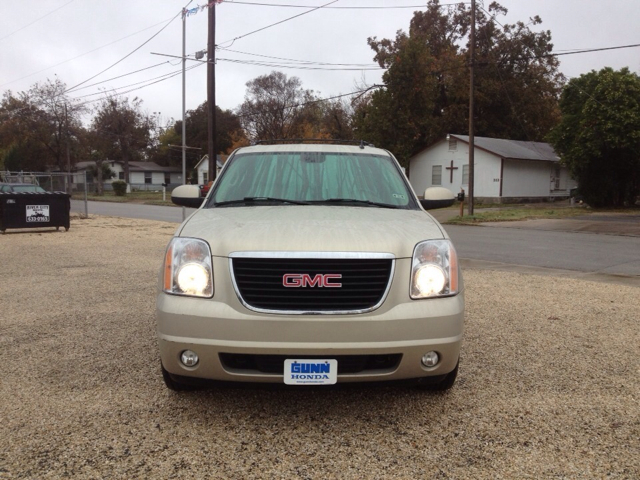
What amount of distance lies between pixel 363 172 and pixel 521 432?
226 cm

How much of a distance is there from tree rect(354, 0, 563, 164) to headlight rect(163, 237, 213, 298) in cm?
3683

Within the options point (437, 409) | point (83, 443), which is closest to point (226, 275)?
point (83, 443)

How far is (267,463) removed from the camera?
2928 mm

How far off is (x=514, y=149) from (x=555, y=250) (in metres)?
27.5

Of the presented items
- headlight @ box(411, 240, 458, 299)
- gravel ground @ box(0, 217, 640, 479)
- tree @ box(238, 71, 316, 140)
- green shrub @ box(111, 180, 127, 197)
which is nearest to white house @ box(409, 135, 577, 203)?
tree @ box(238, 71, 316, 140)

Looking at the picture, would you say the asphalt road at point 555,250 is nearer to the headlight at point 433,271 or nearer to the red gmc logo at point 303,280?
the headlight at point 433,271

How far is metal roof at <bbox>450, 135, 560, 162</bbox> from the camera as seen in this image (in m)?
36.2

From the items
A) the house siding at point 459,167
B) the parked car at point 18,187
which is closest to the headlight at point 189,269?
the parked car at point 18,187

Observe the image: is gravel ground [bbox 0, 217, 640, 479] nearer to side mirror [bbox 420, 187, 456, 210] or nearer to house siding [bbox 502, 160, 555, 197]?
side mirror [bbox 420, 187, 456, 210]

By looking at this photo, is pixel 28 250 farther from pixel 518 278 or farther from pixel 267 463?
pixel 267 463

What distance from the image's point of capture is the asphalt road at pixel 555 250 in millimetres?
10773

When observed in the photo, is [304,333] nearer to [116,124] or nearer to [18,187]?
[18,187]

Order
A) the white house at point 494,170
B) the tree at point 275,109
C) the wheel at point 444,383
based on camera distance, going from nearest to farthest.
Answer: the wheel at point 444,383 < the white house at point 494,170 < the tree at point 275,109

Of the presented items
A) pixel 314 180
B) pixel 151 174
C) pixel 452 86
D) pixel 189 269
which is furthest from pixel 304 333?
pixel 151 174
